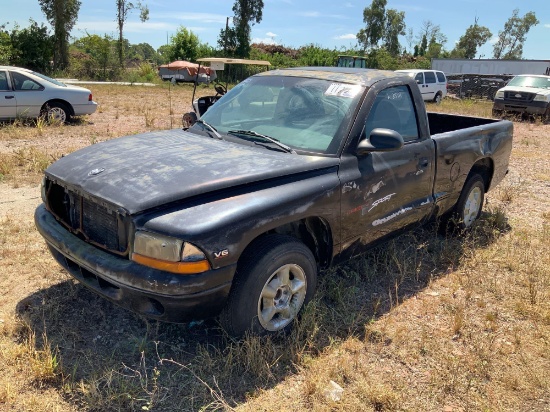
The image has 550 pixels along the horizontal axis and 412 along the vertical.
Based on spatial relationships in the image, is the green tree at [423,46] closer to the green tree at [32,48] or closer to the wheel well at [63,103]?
the green tree at [32,48]

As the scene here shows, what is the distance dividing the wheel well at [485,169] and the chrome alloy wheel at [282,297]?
2.88 metres

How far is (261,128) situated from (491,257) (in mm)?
2739

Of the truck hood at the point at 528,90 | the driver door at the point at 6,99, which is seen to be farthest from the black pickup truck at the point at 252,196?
the truck hood at the point at 528,90

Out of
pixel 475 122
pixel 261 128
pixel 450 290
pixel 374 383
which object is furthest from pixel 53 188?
pixel 475 122

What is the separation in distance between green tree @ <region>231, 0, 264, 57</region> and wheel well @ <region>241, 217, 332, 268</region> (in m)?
47.5

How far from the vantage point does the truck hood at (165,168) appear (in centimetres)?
285

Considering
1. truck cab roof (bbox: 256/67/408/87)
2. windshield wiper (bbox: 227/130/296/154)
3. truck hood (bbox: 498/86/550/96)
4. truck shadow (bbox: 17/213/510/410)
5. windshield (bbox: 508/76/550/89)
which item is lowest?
truck shadow (bbox: 17/213/510/410)

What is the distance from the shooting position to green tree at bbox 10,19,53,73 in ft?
114

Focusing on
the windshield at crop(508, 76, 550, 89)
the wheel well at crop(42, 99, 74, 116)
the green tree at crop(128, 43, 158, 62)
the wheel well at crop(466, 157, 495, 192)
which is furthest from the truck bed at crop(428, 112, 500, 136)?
the green tree at crop(128, 43, 158, 62)

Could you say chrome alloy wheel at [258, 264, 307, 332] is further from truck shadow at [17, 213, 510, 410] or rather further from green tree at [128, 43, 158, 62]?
green tree at [128, 43, 158, 62]

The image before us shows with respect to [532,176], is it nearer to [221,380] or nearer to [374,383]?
[374,383]

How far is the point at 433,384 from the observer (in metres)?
2.97

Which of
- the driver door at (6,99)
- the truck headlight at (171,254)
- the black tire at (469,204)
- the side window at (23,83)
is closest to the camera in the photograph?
the truck headlight at (171,254)

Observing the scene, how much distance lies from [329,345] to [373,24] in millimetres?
72046
